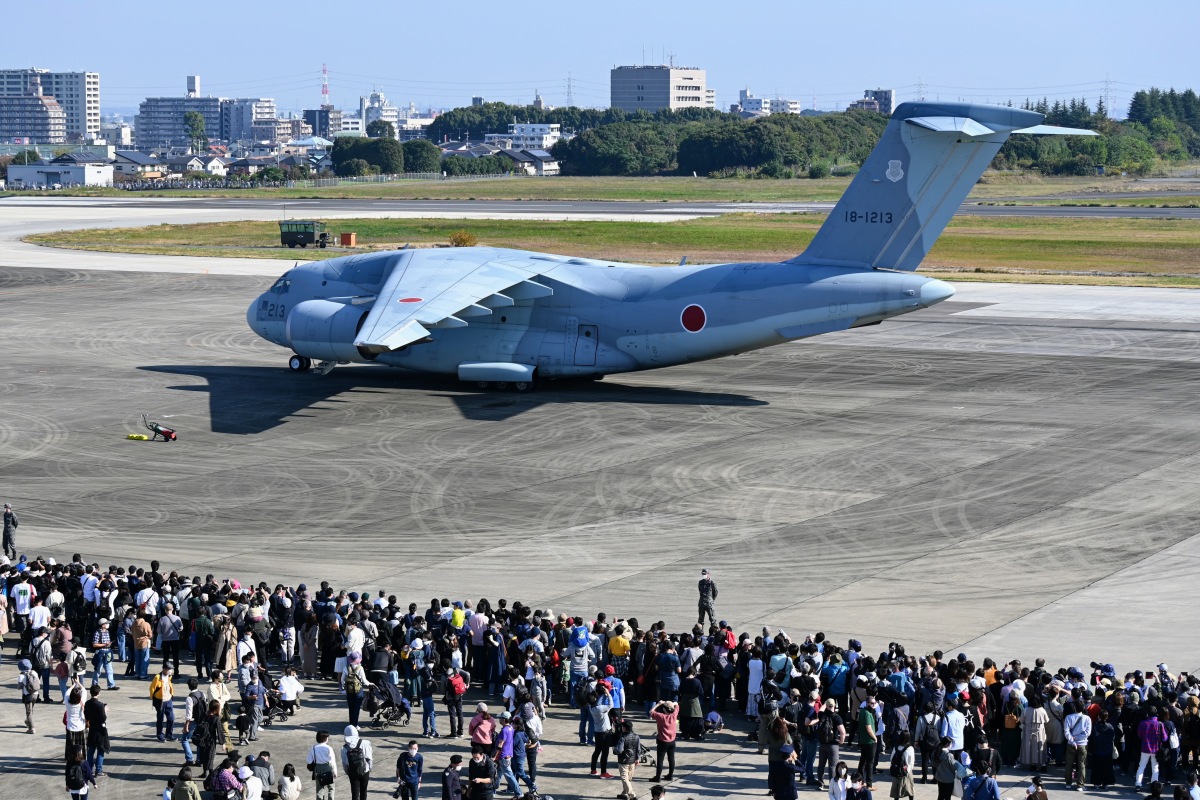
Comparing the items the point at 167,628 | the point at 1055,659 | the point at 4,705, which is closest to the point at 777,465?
the point at 1055,659

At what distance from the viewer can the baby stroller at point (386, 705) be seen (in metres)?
22.6

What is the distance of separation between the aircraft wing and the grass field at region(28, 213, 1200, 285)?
38.5 meters

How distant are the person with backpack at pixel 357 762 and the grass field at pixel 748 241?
7134 cm

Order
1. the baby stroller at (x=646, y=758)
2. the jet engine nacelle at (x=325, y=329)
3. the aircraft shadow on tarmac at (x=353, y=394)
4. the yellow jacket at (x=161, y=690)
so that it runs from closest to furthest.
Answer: the baby stroller at (x=646, y=758)
the yellow jacket at (x=161, y=690)
the aircraft shadow on tarmac at (x=353, y=394)
the jet engine nacelle at (x=325, y=329)

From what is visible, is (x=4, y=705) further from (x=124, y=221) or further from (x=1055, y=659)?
(x=124, y=221)

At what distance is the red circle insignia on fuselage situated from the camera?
48469 millimetres

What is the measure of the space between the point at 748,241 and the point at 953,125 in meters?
58.9

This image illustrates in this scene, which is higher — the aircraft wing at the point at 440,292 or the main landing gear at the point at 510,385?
the aircraft wing at the point at 440,292

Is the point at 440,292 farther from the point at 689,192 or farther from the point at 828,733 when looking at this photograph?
the point at 689,192

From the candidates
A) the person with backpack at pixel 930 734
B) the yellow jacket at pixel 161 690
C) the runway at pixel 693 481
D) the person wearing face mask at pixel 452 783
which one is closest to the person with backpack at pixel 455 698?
the person wearing face mask at pixel 452 783

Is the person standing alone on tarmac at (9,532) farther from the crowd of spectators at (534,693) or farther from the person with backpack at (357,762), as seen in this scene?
the person with backpack at (357,762)

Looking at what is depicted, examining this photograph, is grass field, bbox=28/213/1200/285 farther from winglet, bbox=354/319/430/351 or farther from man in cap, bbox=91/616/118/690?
man in cap, bbox=91/616/118/690

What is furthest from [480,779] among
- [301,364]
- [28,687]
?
[301,364]

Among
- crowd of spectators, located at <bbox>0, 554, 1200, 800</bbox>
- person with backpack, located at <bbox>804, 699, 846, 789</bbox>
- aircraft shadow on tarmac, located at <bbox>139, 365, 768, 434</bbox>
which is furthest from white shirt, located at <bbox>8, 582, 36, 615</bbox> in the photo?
aircraft shadow on tarmac, located at <bbox>139, 365, 768, 434</bbox>
